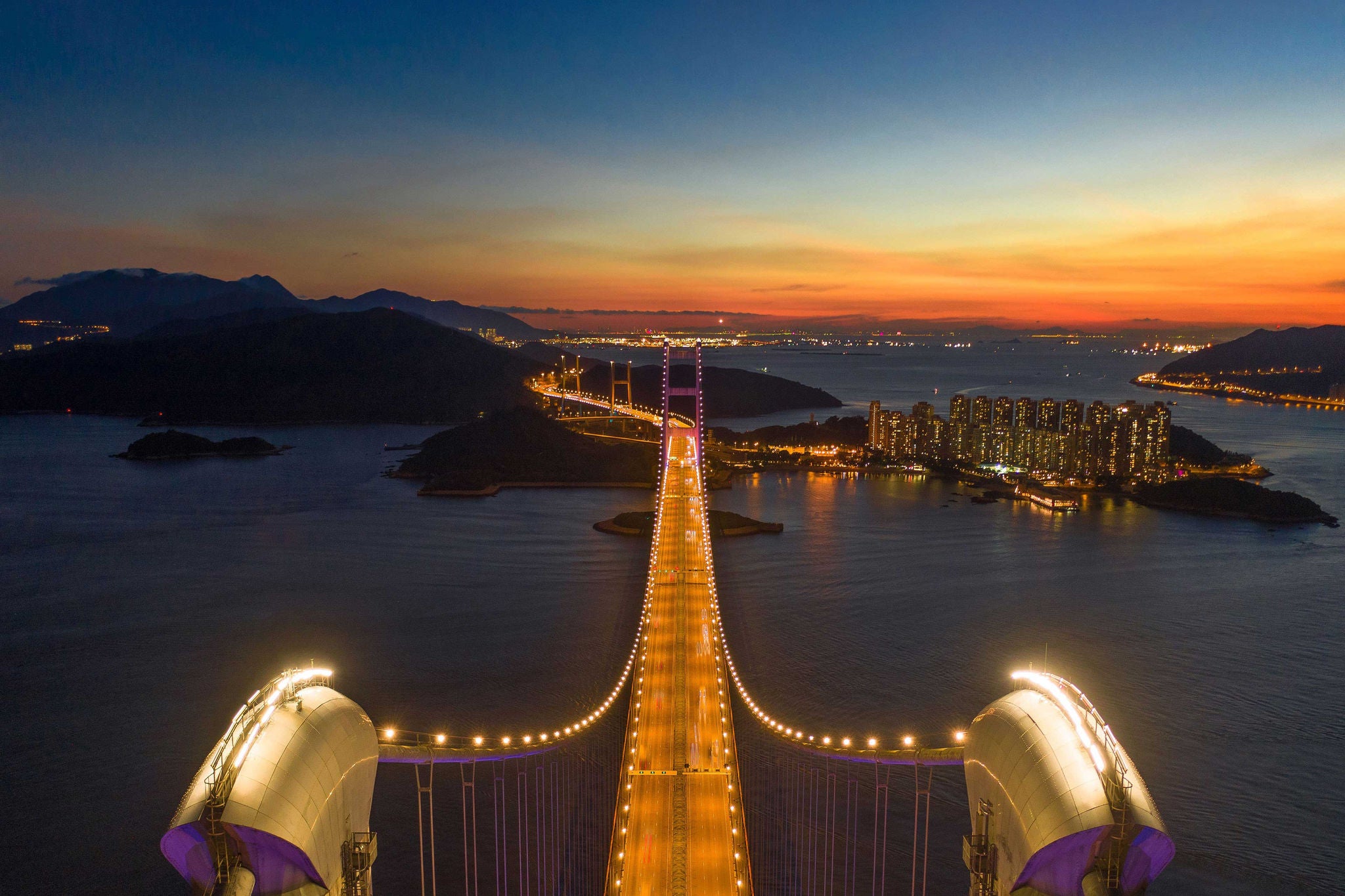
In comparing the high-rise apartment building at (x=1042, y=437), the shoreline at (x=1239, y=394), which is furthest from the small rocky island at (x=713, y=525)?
the shoreline at (x=1239, y=394)

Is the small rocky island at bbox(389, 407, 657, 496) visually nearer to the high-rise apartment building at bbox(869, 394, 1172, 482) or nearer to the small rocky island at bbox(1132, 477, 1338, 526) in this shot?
the high-rise apartment building at bbox(869, 394, 1172, 482)

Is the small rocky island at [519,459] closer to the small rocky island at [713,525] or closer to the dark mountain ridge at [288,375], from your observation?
the small rocky island at [713,525]

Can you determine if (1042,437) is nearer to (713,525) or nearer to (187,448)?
(713,525)

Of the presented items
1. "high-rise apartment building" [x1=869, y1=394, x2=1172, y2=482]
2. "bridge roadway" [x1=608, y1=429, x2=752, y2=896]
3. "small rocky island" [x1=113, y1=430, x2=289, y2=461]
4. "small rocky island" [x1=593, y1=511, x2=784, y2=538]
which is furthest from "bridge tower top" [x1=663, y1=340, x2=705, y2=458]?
"small rocky island" [x1=113, y1=430, x2=289, y2=461]

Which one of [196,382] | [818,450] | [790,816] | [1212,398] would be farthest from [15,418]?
[1212,398]

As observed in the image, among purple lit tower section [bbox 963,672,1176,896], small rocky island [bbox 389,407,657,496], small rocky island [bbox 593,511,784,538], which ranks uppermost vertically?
purple lit tower section [bbox 963,672,1176,896]

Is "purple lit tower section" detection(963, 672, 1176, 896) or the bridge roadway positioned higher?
"purple lit tower section" detection(963, 672, 1176, 896)
